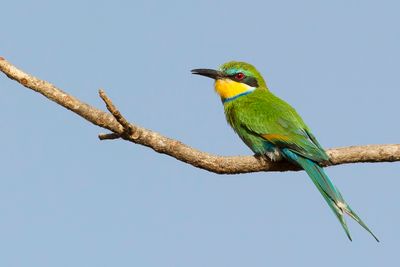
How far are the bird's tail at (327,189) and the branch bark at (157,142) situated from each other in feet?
0.65

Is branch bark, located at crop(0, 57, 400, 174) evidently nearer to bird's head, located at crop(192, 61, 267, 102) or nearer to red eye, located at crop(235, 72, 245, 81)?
bird's head, located at crop(192, 61, 267, 102)

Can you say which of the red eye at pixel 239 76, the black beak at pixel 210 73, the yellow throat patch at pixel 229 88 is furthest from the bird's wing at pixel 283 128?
the black beak at pixel 210 73

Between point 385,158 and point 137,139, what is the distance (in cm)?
153

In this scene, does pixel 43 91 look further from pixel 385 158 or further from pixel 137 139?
pixel 385 158

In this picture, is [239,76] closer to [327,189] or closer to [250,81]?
[250,81]

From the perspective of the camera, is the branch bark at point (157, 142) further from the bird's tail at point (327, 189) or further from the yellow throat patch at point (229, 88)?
the yellow throat patch at point (229, 88)

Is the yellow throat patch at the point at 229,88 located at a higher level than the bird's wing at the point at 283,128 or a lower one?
higher

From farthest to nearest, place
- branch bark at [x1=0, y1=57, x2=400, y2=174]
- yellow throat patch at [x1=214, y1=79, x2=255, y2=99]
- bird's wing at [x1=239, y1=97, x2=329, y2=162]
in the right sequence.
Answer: yellow throat patch at [x1=214, y1=79, x2=255, y2=99], bird's wing at [x1=239, y1=97, x2=329, y2=162], branch bark at [x1=0, y1=57, x2=400, y2=174]

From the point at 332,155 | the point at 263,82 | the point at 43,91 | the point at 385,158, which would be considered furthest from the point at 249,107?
the point at 43,91

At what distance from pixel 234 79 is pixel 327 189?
168cm

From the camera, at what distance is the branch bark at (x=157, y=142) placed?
146 inches

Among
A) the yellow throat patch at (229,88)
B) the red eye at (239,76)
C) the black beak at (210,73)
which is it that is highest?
the black beak at (210,73)

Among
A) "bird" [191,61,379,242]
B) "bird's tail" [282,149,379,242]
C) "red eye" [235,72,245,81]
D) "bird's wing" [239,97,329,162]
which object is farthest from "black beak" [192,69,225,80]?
"bird's tail" [282,149,379,242]

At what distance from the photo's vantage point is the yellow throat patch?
18.2ft
